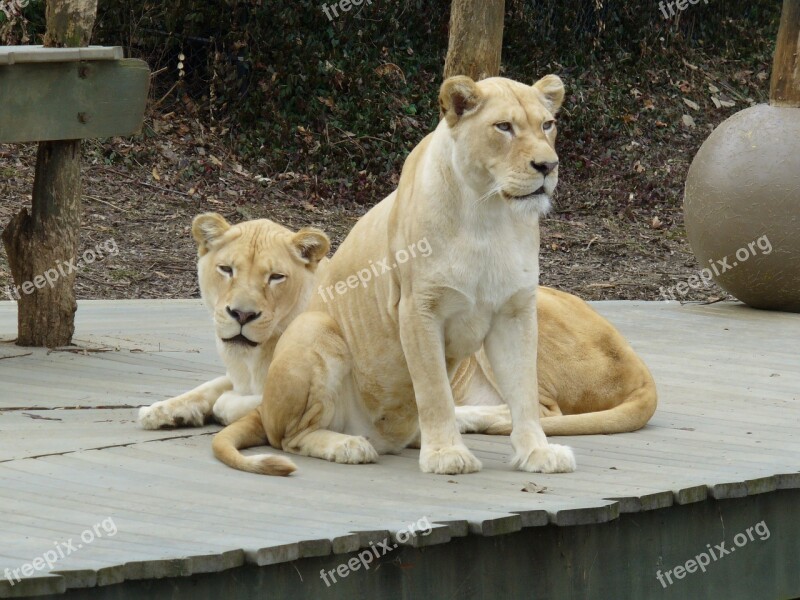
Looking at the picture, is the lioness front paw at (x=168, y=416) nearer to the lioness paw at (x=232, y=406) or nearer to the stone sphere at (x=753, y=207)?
the lioness paw at (x=232, y=406)

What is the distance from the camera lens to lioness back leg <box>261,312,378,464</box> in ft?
13.6

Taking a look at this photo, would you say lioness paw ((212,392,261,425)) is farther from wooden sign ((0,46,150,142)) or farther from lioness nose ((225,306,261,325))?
wooden sign ((0,46,150,142))

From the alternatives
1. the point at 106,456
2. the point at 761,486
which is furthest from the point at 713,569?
the point at 106,456

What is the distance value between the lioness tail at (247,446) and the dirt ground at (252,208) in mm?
5234

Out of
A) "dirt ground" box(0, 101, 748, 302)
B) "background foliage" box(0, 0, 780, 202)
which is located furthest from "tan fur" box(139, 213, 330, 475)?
"background foliage" box(0, 0, 780, 202)

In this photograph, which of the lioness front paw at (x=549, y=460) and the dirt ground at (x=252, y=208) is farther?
the dirt ground at (x=252, y=208)

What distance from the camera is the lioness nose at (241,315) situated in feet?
14.3

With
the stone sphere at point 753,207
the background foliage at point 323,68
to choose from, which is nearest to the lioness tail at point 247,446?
the stone sphere at point 753,207

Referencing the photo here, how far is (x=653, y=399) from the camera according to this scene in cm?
479

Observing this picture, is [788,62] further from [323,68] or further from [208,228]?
[323,68]

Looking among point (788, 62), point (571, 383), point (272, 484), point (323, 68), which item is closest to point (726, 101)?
point (323, 68)

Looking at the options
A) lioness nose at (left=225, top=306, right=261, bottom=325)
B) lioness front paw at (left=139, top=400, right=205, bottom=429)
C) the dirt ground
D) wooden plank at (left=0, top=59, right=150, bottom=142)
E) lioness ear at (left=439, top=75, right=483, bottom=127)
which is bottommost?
the dirt ground

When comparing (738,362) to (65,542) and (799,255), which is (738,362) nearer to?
(799,255)

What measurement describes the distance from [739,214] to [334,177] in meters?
5.97
